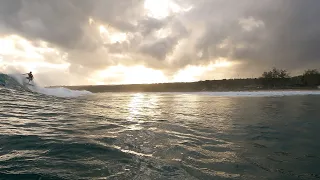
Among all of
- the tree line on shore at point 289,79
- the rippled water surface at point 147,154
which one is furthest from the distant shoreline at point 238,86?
the rippled water surface at point 147,154

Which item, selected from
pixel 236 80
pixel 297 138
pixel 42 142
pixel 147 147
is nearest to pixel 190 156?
pixel 147 147

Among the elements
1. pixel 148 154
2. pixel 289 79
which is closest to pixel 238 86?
pixel 289 79

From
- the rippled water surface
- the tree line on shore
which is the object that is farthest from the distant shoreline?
the rippled water surface

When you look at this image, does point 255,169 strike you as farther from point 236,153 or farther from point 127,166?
point 127,166

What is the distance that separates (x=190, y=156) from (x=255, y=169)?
6.41 ft

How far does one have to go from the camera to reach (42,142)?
7.85 m

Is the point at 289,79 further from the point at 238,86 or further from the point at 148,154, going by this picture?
the point at 148,154

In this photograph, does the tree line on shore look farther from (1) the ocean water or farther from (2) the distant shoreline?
(1) the ocean water

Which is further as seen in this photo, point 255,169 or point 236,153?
point 236,153

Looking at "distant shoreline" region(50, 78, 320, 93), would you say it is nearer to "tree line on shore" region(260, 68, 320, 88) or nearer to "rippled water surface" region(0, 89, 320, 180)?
"tree line on shore" region(260, 68, 320, 88)

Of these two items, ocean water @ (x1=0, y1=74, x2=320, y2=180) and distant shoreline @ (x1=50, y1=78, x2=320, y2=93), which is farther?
distant shoreline @ (x1=50, y1=78, x2=320, y2=93)

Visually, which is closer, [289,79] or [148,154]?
[148,154]

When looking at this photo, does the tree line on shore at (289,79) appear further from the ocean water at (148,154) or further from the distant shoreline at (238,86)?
the ocean water at (148,154)

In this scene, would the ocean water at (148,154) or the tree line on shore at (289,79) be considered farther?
the tree line on shore at (289,79)
